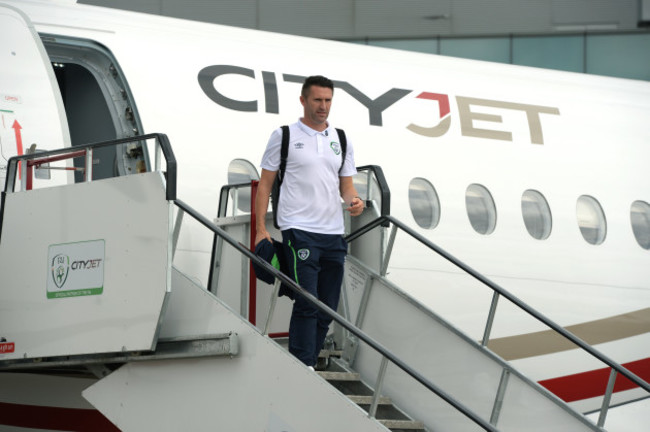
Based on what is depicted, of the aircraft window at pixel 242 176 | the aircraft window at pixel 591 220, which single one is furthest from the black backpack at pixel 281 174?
the aircraft window at pixel 591 220

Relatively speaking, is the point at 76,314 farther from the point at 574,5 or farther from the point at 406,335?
the point at 574,5

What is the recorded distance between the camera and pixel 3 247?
22.6 ft

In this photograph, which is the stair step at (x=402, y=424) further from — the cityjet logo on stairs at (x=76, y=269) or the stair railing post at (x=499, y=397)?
the cityjet logo on stairs at (x=76, y=269)

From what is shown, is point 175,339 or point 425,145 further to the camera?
point 425,145

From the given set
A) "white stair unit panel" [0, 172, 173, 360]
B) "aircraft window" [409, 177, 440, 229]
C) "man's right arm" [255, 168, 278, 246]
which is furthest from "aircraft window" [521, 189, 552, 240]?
"white stair unit panel" [0, 172, 173, 360]

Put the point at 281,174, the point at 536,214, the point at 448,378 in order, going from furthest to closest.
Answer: the point at 536,214 → the point at 448,378 → the point at 281,174

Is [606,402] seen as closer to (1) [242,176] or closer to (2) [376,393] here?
(2) [376,393]

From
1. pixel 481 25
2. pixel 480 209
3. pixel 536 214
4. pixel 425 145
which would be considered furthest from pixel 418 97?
pixel 481 25

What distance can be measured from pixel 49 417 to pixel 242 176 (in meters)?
2.54

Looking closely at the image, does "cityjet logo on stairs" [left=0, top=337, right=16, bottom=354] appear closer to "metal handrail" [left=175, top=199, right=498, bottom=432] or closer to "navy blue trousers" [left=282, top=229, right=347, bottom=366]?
"metal handrail" [left=175, top=199, right=498, bottom=432]

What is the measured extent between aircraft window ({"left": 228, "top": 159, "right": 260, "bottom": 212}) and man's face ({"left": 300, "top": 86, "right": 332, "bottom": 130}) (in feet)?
7.86

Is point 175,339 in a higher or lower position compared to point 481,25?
lower

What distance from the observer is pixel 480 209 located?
33.5 ft

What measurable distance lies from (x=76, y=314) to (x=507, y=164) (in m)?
5.43
